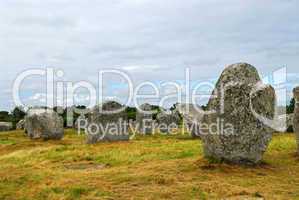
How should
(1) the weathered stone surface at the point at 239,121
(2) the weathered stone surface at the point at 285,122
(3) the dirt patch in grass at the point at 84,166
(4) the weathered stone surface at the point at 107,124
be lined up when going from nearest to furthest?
(1) the weathered stone surface at the point at 239,121, (3) the dirt patch in grass at the point at 84,166, (4) the weathered stone surface at the point at 107,124, (2) the weathered stone surface at the point at 285,122

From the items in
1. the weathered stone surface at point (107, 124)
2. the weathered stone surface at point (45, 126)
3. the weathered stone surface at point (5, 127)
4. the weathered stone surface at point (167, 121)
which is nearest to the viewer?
the weathered stone surface at point (107, 124)

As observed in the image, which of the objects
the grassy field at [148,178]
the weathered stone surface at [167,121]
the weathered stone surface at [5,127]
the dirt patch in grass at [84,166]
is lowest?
the weathered stone surface at [5,127]

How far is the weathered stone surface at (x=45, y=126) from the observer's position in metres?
32.8

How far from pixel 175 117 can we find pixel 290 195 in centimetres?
3144

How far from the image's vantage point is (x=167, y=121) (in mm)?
43562

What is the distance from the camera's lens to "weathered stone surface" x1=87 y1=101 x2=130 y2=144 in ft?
96.0

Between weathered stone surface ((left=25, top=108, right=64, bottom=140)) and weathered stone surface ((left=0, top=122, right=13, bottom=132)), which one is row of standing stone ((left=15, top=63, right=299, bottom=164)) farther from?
weathered stone surface ((left=0, top=122, right=13, bottom=132))

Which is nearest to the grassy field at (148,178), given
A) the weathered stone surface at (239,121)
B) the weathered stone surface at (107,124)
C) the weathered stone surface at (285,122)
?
the weathered stone surface at (239,121)

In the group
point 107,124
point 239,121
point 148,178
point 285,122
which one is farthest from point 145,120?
point 148,178

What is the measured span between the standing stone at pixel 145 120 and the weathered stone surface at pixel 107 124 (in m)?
10.6

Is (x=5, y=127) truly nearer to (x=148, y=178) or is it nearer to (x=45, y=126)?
(x=45, y=126)

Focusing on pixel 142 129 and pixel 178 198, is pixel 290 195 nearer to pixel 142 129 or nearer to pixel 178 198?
pixel 178 198

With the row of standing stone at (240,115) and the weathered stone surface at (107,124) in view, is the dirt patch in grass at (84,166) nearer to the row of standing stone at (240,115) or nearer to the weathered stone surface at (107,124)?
the row of standing stone at (240,115)

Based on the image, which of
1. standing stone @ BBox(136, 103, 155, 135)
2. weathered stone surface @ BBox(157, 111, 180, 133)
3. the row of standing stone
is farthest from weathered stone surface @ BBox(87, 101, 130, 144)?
the row of standing stone
